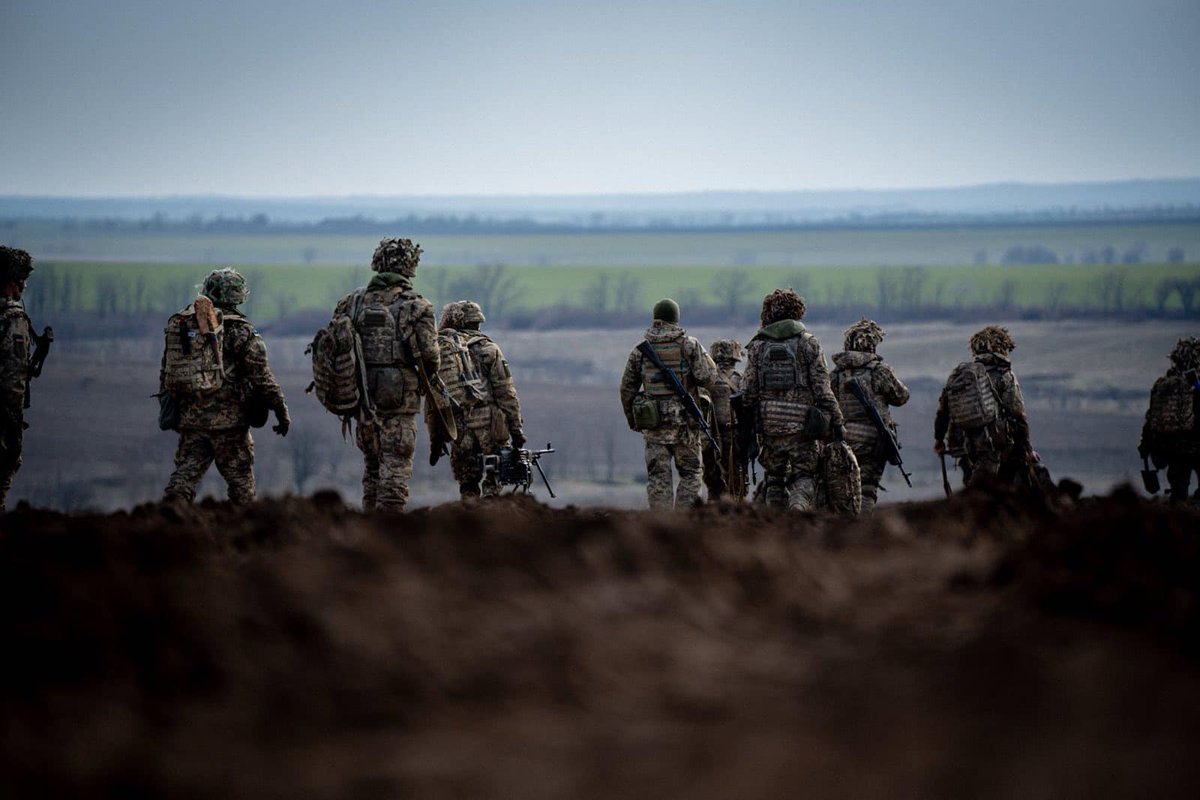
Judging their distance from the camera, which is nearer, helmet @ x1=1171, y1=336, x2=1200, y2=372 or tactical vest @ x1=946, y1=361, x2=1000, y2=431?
tactical vest @ x1=946, y1=361, x2=1000, y2=431

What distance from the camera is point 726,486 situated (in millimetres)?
14297

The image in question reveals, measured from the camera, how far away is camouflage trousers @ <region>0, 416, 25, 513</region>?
11.4m

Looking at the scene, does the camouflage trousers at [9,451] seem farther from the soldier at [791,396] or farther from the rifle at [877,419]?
the rifle at [877,419]

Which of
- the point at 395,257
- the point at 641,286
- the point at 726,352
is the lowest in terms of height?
the point at 641,286

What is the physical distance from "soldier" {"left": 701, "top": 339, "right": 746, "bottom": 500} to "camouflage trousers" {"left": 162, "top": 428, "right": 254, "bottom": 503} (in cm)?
378

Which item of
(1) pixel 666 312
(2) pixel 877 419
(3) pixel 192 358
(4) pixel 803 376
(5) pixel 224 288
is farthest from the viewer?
(2) pixel 877 419

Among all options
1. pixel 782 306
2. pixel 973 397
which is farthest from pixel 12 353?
pixel 973 397

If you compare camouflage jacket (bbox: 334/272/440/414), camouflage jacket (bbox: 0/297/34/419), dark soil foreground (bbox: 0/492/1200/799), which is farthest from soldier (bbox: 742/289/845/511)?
dark soil foreground (bbox: 0/492/1200/799)

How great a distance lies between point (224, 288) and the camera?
37.7 feet

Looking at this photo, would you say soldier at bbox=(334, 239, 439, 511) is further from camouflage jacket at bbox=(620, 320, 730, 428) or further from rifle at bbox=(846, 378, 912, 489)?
rifle at bbox=(846, 378, 912, 489)

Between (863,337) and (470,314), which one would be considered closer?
(470,314)

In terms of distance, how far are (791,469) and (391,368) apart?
3371 mm

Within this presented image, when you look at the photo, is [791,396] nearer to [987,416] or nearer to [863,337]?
[863,337]

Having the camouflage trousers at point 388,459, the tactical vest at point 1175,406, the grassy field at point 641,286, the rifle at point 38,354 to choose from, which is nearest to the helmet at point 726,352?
the camouflage trousers at point 388,459
